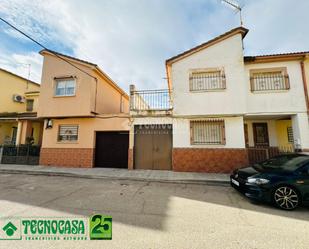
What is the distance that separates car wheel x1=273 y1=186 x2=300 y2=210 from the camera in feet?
14.3

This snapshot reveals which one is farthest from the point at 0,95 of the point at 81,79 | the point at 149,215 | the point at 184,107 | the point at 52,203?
the point at 149,215

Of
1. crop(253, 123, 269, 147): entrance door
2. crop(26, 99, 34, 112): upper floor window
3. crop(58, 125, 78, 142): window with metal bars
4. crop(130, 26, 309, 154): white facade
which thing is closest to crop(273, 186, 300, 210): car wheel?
crop(130, 26, 309, 154): white facade

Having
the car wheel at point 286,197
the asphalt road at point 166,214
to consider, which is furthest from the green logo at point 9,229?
the car wheel at point 286,197

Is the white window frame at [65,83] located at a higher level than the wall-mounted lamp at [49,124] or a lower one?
higher

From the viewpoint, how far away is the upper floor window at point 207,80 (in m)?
9.13

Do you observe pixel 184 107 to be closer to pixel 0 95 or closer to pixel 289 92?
pixel 289 92

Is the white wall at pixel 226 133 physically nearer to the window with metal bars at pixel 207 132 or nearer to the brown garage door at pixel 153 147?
the window with metal bars at pixel 207 132

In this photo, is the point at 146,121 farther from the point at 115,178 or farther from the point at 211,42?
the point at 211,42

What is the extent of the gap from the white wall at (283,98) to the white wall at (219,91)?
0.82 m

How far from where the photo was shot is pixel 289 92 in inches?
340

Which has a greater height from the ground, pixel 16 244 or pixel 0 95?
pixel 0 95

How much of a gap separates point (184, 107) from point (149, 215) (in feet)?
21.2

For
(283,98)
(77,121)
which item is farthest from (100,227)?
(283,98)

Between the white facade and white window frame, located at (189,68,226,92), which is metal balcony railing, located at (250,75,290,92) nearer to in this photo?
the white facade
